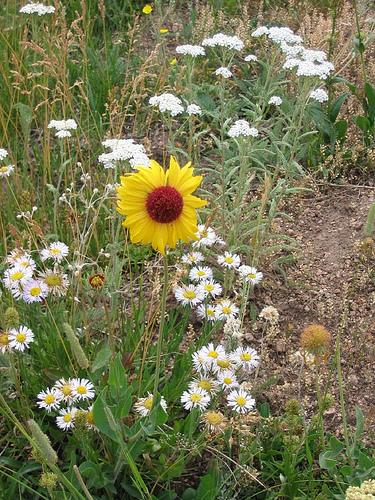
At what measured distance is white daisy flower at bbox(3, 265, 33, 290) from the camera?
1737mm

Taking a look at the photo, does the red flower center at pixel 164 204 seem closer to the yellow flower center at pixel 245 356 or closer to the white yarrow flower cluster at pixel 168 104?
the yellow flower center at pixel 245 356

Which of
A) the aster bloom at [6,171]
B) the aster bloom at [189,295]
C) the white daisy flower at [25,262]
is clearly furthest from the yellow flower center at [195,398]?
the aster bloom at [6,171]

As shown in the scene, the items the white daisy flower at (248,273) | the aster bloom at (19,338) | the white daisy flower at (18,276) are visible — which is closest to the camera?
the aster bloom at (19,338)

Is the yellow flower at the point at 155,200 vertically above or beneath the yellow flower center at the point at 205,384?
above

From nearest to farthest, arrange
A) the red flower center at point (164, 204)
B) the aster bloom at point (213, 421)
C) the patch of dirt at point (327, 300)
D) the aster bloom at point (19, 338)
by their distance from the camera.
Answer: the red flower center at point (164, 204)
the aster bloom at point (213, 421)
the aster bloom at point (19, 338)
the patch of dirt at point (327, 300)

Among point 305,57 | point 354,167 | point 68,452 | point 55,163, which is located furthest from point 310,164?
point 68,452

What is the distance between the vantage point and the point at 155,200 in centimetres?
125

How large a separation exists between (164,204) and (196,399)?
1.92ft

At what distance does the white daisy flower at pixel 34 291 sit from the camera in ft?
5.72

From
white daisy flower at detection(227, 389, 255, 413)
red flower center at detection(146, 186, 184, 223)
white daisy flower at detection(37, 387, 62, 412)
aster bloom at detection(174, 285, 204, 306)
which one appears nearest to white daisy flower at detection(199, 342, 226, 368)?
white daisy flower at detection(227, 389, 255, 413)

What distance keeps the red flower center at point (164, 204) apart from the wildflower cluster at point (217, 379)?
0.51 meters

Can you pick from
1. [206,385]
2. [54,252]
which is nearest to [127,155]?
[54,252]

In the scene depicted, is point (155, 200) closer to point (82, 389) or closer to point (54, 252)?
point (82, 389)

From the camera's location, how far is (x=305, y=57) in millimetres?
2486
